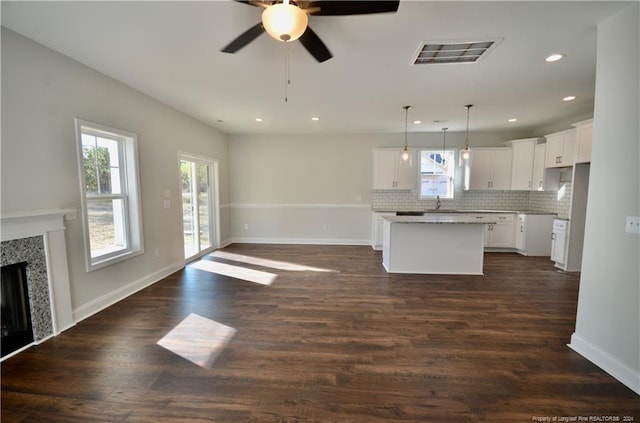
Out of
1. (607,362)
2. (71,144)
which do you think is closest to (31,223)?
(71,144)

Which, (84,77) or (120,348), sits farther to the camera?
(84,77)

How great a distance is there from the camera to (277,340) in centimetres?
247

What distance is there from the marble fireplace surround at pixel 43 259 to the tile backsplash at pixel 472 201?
5.41 meters

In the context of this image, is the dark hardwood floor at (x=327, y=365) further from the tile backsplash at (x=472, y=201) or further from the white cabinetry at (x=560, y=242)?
the tile backsplash at (x=472, y=201)

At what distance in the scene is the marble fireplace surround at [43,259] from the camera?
86.0 inches

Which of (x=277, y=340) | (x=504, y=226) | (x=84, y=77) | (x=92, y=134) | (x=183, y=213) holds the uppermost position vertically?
(x=84, y=77)

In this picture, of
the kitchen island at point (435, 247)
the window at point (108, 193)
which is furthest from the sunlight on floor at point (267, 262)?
the window at point (108, 193)

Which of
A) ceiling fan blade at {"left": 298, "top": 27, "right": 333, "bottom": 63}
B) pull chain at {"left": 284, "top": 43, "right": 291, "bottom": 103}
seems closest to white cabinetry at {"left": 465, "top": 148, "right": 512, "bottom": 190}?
pull chain at {"left": 284, "top": 43, "right": 291, "bottom": 103}

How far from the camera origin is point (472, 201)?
6242mm

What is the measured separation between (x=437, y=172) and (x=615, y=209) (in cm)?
441

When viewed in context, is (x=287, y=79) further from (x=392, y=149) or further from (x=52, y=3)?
(x=392, y=149)

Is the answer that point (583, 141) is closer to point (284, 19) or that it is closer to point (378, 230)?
point (378, 230)

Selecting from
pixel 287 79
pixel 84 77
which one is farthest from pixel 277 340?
pixel 84 77

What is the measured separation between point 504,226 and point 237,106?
588 centimetres
